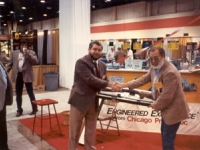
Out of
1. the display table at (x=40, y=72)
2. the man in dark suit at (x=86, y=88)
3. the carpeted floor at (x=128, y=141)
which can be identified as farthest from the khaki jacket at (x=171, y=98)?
the display table at (x=40, y=72)

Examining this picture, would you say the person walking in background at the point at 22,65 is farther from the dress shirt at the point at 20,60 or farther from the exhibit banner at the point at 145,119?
the exhibit banner at the point at 145,119

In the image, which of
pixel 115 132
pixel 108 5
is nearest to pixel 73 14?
pixel 115 132

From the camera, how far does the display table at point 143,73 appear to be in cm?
439

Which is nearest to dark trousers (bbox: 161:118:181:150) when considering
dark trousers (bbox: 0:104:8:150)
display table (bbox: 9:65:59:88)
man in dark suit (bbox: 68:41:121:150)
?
man in dark suit (bbox: 68:41:121:150)

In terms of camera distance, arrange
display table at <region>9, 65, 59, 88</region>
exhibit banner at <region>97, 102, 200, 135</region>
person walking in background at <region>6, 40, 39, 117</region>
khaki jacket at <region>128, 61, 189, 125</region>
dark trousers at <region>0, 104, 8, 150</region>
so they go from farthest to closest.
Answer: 1. display table at <region>9, 65, 59, 88</region>
2. person walking in background at <region>6, 40, 39, 117</region>
3. exhibit banner at <region>97, 102, 200, 135</region>
4. dark trousers at <region>0, 104, 8, 150</region>
5. khaki jacket at <region>128, 61, 189, 125</region>

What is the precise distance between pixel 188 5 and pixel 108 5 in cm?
551

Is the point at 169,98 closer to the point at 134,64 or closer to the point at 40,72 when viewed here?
the point at 134,64

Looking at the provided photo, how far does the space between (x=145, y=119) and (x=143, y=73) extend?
2.83 feet

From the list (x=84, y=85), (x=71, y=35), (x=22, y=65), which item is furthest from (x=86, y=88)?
(x=71, y=35)

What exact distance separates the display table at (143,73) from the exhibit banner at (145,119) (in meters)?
0.13

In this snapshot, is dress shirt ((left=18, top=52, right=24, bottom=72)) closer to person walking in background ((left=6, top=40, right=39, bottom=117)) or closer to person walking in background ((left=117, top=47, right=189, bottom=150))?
Answer: person walking in background ((left=6, top=40, right=39, bottom=117))

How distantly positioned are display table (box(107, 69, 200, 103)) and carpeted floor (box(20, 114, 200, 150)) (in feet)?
2.21

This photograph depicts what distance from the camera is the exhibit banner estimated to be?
438 centimetres

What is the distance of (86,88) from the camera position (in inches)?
119
